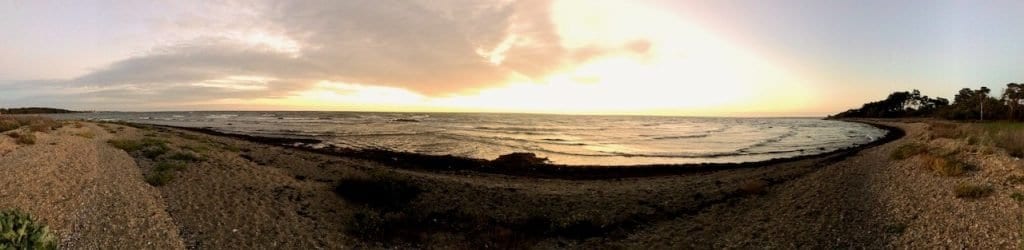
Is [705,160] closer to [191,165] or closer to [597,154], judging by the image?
[597,154]

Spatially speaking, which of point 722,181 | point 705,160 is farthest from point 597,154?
point 722,181

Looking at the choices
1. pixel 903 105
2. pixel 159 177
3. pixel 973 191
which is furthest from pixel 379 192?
pixel 903 105

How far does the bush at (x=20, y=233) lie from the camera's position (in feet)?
22.0

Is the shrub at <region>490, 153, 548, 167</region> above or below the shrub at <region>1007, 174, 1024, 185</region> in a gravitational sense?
below

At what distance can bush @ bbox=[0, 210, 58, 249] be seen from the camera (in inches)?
265

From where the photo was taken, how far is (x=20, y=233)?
6.93 meters

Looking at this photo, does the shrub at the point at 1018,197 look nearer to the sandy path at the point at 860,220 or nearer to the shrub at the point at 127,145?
the sandy path at the point at 860,220

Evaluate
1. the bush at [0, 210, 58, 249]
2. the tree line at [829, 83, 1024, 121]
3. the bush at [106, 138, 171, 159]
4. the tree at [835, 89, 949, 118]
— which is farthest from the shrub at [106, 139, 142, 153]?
the tree at [835, 89, 949, 118]

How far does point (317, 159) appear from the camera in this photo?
1129 inches

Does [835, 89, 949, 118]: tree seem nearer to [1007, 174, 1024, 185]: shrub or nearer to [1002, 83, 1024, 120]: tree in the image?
[1002, 83, 1024, 120]: tree

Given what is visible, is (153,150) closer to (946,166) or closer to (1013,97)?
(946,166)

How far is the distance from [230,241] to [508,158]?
2219cm

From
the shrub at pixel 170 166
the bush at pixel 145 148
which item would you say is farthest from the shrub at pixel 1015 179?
the bush at pixel 145 148

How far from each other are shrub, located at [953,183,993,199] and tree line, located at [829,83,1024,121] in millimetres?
69294
